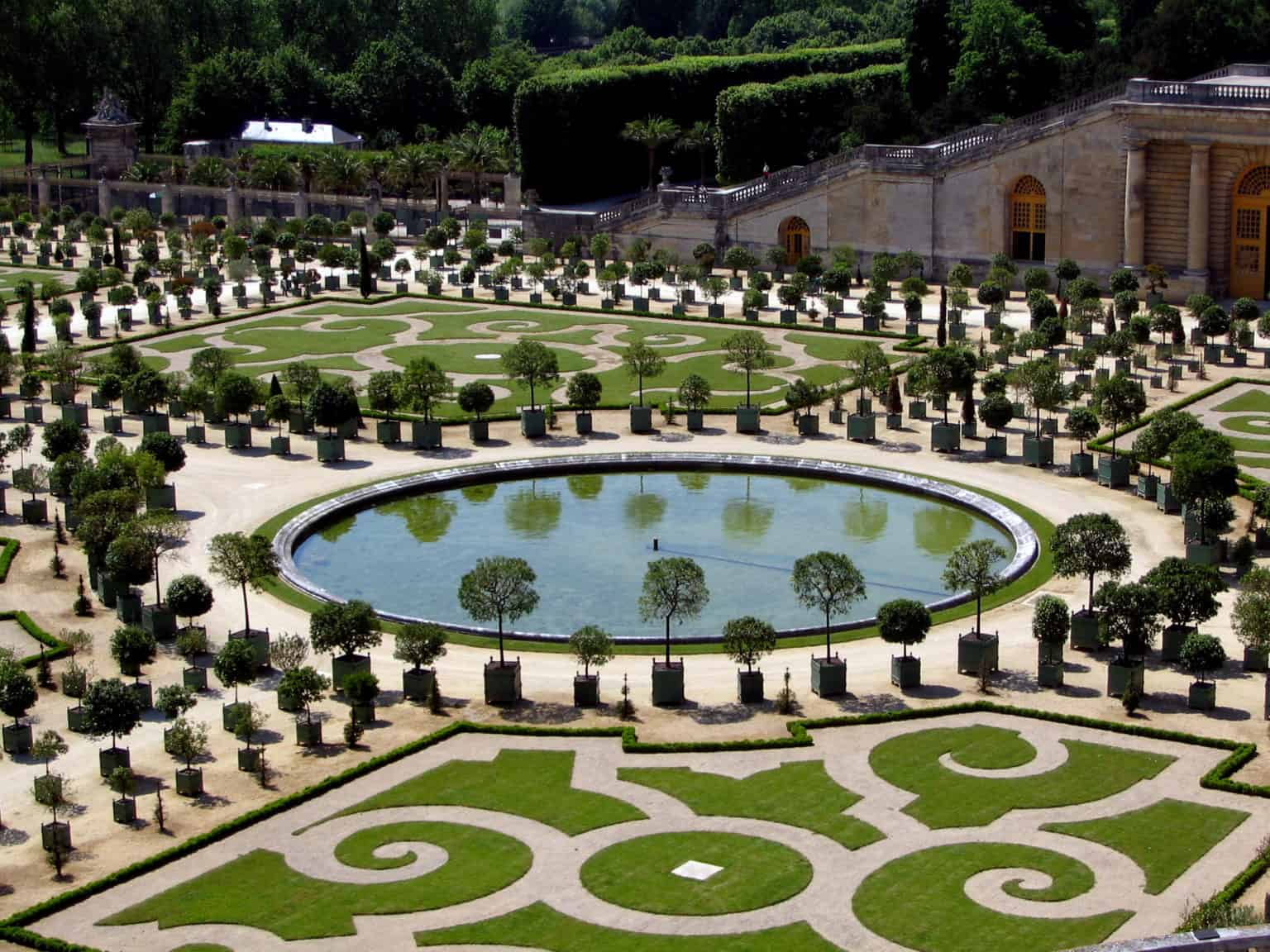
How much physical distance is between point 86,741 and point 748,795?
→ 1592cm

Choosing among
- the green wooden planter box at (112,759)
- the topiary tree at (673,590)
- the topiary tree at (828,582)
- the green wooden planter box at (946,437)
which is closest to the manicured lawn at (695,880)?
the topiary tree at (673,590)

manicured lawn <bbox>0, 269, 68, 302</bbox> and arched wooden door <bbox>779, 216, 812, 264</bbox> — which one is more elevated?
arched wooden door <bbox>779, 216, 812, 264</bbox>

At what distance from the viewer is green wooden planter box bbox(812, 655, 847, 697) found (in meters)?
53.0

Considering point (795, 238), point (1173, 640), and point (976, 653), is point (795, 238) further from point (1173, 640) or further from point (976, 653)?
point (976, 653)

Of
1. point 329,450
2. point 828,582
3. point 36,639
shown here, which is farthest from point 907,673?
point 329,450

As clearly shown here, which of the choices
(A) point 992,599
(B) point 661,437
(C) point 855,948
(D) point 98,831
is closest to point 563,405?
(B) point 661,437

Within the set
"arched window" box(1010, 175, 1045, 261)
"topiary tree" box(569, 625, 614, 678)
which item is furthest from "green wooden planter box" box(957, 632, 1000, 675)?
"arched window" box(1010, 175, 1045, 261)

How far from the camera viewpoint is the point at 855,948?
1572 inches

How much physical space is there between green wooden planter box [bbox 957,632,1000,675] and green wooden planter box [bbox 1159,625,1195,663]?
435cm

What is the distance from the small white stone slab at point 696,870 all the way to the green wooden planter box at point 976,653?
13217 millimetres

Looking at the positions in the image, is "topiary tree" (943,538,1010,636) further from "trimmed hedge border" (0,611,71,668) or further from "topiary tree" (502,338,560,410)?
"topiary tree" (502,338,560,410)

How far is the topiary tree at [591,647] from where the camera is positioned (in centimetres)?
5284

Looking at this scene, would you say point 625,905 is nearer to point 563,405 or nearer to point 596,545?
point 596,545

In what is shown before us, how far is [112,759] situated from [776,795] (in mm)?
14891
